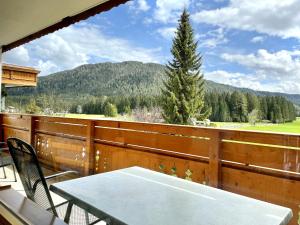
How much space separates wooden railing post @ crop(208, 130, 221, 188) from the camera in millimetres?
2246

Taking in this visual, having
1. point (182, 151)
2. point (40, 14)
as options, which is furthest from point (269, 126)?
point (40, 14)

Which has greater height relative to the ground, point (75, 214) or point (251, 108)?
point (251, 108)

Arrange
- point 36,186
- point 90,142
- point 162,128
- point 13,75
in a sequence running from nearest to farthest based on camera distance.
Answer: point 36,186 < point 162,128 < point 90,142 < point 13,75

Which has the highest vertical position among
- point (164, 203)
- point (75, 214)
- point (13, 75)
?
point (13, 75)

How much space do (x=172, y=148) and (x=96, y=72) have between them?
123 cm

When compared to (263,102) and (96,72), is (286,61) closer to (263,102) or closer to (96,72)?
(263,102)

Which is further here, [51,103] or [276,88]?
[51,103]

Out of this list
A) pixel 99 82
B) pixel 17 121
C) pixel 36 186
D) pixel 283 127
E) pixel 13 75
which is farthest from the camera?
pixel 13 75

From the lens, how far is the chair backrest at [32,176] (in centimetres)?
137

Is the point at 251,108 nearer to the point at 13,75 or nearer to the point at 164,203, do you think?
the point at 164,203

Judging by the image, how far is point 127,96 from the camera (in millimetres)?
2957

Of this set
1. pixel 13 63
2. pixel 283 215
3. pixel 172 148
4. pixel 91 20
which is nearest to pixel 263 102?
pixel 172 148

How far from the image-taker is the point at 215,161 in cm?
226

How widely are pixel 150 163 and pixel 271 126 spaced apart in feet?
4.03
